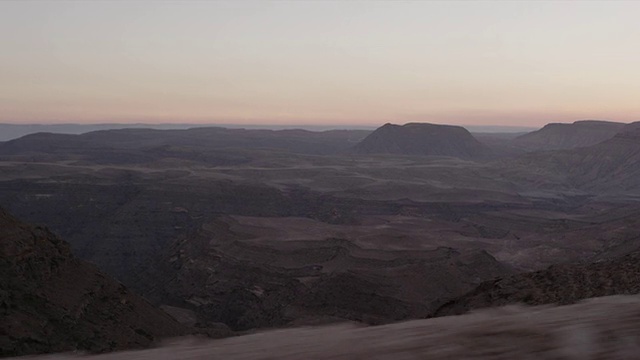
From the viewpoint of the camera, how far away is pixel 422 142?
152 metres

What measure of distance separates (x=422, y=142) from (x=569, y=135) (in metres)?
41.8

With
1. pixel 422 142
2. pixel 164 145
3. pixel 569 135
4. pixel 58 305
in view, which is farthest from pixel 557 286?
pixel 569 135

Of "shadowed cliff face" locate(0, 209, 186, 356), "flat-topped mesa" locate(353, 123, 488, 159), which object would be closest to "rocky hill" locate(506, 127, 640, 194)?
"flat-topped mesa" locate(353, 123, 488, 159)

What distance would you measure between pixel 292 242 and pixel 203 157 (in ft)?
242

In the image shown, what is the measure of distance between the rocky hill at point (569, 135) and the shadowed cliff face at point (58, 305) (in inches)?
5647

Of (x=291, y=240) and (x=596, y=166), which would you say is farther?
(x=596, y=166)

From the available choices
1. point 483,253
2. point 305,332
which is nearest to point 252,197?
point 483,253

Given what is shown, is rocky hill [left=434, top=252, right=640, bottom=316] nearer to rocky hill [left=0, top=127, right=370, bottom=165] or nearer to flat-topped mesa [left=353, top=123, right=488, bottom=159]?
rocky hill [left=0, top=127, right=370, bottom=165]

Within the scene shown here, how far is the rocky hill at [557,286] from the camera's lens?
12.9m

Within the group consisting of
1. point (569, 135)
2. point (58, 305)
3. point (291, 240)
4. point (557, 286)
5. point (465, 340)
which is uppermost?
point (465, 340)

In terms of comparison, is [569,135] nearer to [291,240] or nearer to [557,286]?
[291,240]

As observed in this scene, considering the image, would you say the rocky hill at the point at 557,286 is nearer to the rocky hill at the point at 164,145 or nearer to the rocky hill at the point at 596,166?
the rocky hill at the point at 596,166

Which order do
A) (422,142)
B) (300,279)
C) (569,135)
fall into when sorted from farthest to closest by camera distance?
(569,135) → (422,142) → (300,279)

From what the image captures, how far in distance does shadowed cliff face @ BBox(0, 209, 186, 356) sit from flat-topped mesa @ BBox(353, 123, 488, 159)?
12740 centimetres
